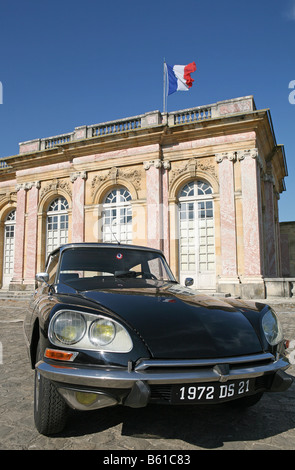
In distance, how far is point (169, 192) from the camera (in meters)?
15.1

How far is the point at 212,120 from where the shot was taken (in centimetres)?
1423

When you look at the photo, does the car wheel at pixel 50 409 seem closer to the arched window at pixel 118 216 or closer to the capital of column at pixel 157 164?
the arched window at pixel 118 216

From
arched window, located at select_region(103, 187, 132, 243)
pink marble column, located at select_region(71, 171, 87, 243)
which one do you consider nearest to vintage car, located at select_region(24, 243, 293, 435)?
arched window, located at select_region(103, 187, 132, 243)

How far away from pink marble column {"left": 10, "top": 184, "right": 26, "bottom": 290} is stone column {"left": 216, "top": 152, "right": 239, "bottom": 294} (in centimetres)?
1034

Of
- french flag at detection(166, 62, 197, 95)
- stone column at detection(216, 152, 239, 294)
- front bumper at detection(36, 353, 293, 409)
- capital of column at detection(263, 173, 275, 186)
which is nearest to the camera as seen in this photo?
front bumper at detection(36, 353, 293, 409)

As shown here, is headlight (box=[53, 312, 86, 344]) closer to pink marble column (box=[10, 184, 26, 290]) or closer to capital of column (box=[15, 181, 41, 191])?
pink marble column (box=[10, 184, 26, 290])

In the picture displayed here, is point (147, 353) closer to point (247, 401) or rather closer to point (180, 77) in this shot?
point (247, 401)

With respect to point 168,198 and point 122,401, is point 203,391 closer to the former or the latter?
point 122,401

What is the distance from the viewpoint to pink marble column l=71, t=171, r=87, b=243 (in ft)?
53.7

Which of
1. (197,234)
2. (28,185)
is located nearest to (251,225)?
(197,234)

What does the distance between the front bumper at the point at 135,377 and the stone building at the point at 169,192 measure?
37.6 ft

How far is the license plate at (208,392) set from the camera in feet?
6.27

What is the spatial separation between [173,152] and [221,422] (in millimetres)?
13713

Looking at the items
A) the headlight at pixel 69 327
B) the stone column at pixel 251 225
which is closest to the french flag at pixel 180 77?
the stone column at pixel 251 225
